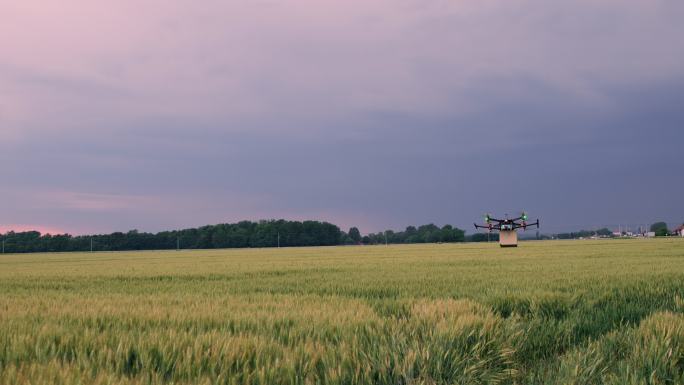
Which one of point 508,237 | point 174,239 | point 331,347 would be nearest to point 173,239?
point 174,239

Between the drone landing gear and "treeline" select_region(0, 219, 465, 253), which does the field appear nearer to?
the drone landing gear

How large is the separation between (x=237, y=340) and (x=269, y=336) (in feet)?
2.02

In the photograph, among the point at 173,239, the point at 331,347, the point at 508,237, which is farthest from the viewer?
the point at 173,239

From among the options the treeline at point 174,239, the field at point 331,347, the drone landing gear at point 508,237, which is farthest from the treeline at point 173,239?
the field at point 331,347

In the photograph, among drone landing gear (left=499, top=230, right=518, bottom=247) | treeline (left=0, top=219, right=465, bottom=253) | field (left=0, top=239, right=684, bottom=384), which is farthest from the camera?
treeline (left=0, top=219, right=465, bottom=253)

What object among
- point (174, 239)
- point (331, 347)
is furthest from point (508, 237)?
point (174, 239)

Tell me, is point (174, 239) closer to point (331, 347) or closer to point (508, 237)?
point (508, 237)

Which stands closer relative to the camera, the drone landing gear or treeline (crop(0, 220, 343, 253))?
the drone landing gear

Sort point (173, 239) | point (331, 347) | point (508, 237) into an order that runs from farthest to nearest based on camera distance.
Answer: point (173, 239), point (508, 237), point (331, 347)

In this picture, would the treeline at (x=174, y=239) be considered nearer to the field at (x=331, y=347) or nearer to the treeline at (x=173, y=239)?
the treeline at (x=173, y=239)

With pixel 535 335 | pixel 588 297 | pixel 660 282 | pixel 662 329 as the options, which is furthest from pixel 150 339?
pixel 660 282

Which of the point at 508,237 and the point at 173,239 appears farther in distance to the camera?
the point at 173,239

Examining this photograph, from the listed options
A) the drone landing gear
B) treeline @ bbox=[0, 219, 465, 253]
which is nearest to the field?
the drone landing gear

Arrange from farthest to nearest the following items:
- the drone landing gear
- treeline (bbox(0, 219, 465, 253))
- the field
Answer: treeline (bbox(0, 219, 465, 253)) → the drone landing gear → the field
